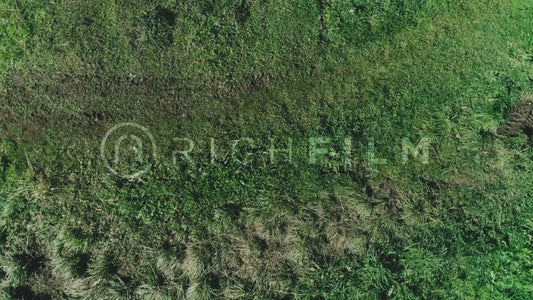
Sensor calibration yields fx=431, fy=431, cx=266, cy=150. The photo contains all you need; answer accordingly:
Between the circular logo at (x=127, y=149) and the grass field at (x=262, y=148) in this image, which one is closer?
the grass field at (x=262, y=148)

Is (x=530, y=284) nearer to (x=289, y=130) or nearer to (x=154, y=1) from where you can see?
(x=289, y=130)

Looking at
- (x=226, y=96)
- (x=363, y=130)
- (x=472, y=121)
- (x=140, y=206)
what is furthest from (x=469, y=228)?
(x=140, y=206)

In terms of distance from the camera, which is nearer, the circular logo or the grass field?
the grass field
